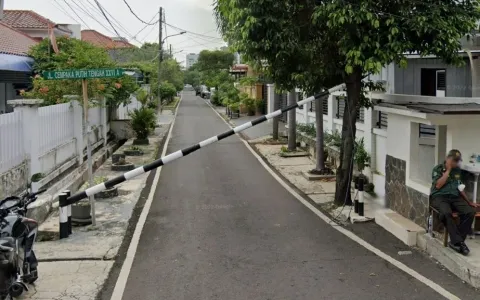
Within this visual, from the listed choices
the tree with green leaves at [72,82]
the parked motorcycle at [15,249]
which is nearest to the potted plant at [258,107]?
the tree with green leaves at [72,82]

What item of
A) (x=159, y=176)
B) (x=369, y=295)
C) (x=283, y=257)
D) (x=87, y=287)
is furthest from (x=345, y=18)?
(x=159, y=176)

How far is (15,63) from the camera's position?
1969cm

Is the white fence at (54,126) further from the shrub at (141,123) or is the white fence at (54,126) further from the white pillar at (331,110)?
the white pillar at (331,110)

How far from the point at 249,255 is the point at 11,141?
5.17m

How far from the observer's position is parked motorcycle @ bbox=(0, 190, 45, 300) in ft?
19.4

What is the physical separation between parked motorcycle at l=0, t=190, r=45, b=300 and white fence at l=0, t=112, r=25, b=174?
3445 mm

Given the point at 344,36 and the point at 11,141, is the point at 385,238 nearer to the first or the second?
the point at 344,36

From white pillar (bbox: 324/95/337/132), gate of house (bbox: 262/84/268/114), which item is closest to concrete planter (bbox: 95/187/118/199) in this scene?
white pillar (bbox: 324/95/337/132)

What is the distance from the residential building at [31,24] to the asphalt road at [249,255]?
1896 centimetres

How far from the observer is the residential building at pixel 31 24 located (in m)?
29.6

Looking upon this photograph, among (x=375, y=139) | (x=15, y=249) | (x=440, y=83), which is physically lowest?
(x=15, y=249)

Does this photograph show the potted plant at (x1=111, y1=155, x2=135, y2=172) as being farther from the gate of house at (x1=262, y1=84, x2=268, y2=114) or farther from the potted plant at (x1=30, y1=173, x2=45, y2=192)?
the gate of house at (x1=262, y1=84, x2=268, y2=114)

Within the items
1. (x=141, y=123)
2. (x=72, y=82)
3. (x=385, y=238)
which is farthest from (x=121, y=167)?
(x=385, y=238)

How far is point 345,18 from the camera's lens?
902 cm
